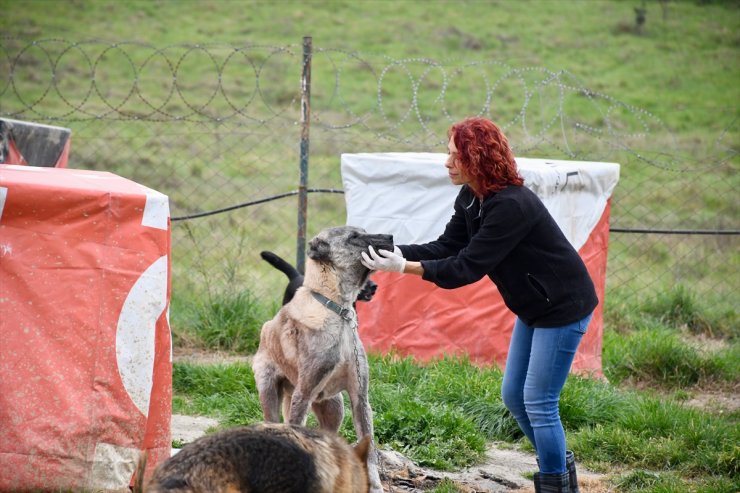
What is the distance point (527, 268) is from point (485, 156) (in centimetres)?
55

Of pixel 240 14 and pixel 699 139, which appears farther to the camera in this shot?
pixel 240 14

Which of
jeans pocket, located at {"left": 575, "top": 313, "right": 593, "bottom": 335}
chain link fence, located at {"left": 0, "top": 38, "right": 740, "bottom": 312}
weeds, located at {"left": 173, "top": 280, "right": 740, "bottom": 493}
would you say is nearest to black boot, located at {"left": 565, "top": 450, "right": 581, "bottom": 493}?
weeds, located at {"left": 173, "top": 280, "right": 740, "bottom": 493}

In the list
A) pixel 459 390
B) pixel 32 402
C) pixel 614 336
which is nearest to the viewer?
pixel 32 402

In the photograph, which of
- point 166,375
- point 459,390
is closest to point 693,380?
point 459,390

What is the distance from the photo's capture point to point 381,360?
6.13 metres

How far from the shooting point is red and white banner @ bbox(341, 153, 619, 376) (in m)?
6.15

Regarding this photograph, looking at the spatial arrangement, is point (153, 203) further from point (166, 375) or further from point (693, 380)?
point (693, 380)

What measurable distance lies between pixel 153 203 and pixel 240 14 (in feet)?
63.5

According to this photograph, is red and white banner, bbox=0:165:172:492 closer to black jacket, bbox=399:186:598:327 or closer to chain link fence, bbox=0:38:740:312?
black jacket, bbox=399:186:598:327

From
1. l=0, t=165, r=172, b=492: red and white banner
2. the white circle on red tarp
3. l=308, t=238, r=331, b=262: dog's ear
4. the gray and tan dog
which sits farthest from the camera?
l=308, t=238, r=331, b=262: dog's ear

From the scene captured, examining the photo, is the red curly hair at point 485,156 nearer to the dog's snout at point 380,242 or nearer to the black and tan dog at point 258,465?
the dog's snout at point 380,242

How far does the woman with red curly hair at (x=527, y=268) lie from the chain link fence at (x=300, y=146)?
3.19 m

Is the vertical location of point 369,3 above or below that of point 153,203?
above

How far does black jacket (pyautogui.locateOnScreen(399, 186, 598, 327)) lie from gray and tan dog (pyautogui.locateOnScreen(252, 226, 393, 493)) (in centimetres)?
52
